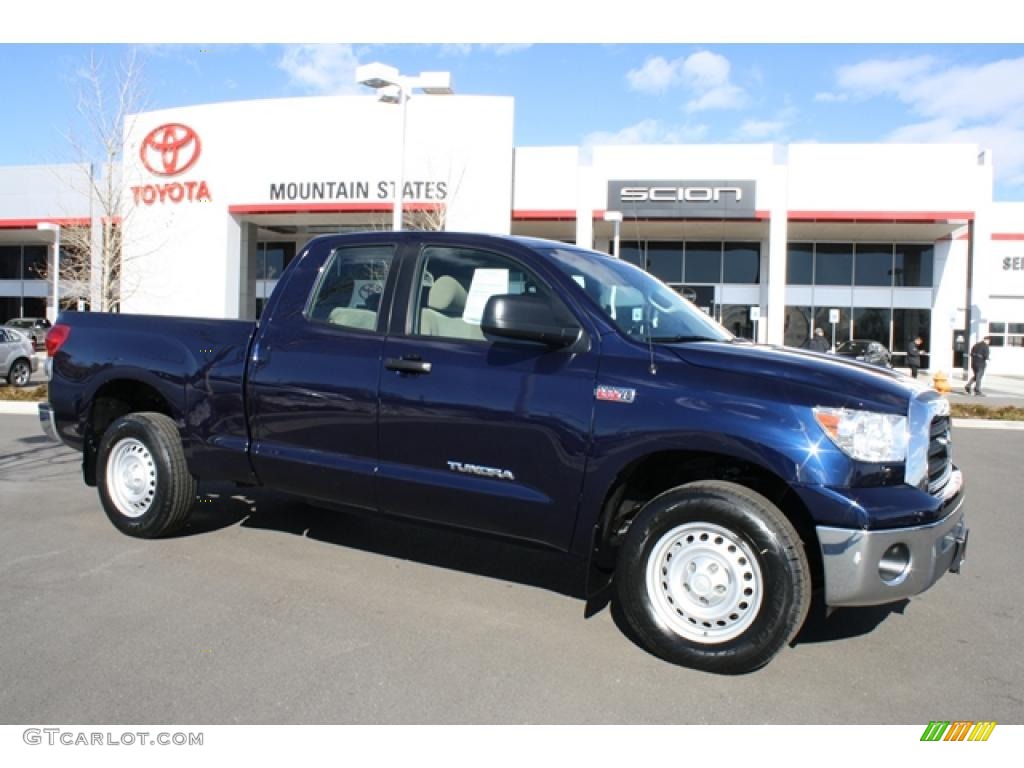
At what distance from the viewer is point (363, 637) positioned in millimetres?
3996

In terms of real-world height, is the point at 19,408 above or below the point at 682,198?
below

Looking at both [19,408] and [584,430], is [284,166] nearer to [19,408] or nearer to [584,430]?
[19,408]

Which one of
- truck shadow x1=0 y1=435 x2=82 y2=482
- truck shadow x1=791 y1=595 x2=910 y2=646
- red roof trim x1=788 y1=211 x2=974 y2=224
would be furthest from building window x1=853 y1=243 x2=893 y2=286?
truck shadow x1=791 y1=595 x2=910 y2=646

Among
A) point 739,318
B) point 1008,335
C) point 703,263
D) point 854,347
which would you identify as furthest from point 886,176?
point 1008,335

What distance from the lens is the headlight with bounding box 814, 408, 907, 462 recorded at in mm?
3428

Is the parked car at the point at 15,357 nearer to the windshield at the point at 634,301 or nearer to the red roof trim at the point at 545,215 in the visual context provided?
the red roof trim at the point at 545,215

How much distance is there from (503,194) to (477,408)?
2457 cm

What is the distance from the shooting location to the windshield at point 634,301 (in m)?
4.15

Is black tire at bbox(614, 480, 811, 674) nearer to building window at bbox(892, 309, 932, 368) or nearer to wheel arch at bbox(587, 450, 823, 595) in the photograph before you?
wheel arch at bbox(587, 450, 823, 595)

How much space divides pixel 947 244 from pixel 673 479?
33.3 metres

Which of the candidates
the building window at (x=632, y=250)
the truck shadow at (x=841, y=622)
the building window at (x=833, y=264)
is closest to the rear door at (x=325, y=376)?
the truck shadow at (x=841, y=622)

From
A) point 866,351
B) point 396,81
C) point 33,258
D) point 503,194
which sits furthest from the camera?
point 33,258

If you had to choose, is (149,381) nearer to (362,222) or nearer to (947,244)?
(362,222)

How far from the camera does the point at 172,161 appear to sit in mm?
29906
